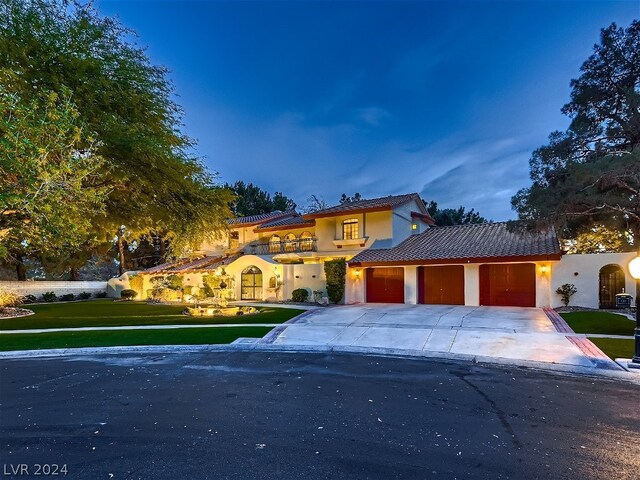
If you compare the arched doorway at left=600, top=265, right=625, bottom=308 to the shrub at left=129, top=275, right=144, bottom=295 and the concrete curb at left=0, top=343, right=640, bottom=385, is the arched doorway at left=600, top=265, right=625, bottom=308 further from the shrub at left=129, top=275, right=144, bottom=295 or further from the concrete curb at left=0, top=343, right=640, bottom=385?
the shrub at left=129, top=275, right=144, bottom=295

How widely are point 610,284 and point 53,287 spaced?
39.8 metres

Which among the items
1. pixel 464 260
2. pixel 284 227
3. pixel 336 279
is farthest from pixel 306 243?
pixel 464 260

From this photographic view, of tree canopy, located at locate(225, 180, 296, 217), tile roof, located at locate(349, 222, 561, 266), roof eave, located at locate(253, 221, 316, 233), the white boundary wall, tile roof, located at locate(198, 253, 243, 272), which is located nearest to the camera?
tile roof, located at locate(349, 222, 561, 266)

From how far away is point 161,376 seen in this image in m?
7.55

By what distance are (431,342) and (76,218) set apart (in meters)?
12.1

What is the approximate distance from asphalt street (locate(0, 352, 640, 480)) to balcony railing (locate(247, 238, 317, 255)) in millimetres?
18907

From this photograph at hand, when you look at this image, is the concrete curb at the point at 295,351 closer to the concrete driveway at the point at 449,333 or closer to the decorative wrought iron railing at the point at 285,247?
the concrete driveway at the point at 449,333

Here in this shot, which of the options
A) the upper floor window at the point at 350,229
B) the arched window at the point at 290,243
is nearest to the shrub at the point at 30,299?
the arched window at the point at 290,243

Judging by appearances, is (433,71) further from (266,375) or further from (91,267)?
(91,267)

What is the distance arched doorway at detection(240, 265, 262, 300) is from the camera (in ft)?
85.7

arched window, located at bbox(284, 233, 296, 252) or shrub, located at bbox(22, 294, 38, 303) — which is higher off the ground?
arched window, located at bbox(284, 233, 296, 252)

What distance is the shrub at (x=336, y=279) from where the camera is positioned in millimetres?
22375

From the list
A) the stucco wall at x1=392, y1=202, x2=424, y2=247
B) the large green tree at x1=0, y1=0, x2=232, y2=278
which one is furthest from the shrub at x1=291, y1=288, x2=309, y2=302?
the large green tree at x1=0, y1=0, x2=232, y2=278

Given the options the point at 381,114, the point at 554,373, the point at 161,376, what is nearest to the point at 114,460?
the point at 161,376
